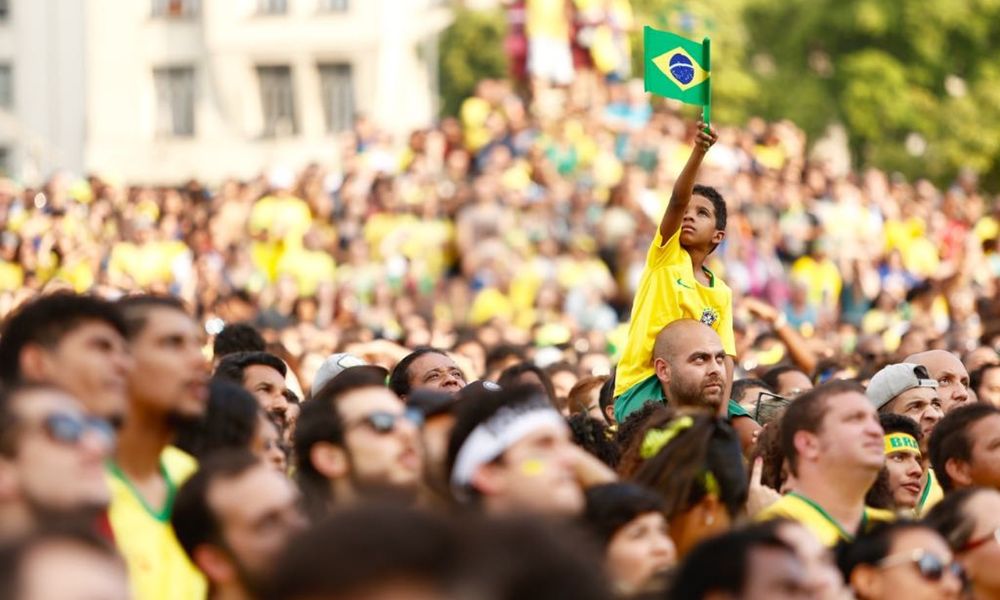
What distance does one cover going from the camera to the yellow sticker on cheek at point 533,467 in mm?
6523

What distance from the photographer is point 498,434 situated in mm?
6727

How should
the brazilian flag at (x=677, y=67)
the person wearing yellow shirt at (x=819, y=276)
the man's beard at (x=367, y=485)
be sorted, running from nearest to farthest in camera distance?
the man's beard at (x=367, y=485)
the brazilian flag at (x=677, y=67)
the person wearing yellow shirt at (x=819, y=276)

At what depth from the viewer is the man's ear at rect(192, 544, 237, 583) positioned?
6.43 metres

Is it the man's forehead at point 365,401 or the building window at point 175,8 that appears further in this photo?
the building window at point 175,8

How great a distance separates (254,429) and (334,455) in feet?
2.56

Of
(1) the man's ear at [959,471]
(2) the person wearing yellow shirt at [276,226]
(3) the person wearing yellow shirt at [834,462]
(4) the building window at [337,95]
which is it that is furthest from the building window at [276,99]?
(3) the person wearing yellow shirt at [834,462]

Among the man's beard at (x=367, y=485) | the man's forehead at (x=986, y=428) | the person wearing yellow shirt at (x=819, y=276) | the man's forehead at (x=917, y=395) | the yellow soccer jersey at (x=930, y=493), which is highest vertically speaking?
the man's beard at (x=367, y=485)

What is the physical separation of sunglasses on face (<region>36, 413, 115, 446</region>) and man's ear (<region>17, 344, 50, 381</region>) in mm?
1018

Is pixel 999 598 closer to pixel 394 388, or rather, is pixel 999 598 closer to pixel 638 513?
pixel 638 513

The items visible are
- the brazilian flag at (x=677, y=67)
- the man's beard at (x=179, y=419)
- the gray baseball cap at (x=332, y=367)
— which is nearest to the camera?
the man's beard at (x=179, y=419)

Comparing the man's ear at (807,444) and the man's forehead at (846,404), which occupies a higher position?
the man's forehead at (846,404)

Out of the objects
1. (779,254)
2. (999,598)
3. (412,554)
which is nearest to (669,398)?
(999,598)

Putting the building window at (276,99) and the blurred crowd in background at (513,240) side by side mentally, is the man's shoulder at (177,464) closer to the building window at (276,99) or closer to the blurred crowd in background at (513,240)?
the blurred crowd in background at (513,240)

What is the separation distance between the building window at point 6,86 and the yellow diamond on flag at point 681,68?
1682 inches
